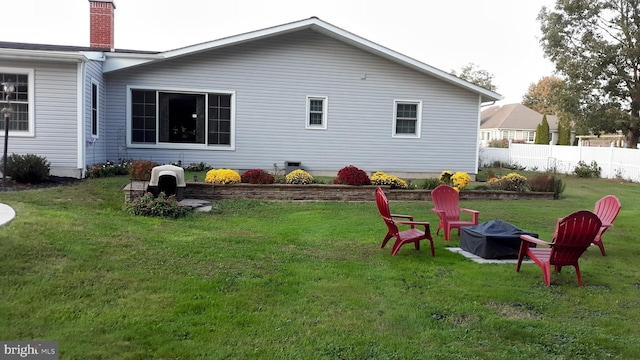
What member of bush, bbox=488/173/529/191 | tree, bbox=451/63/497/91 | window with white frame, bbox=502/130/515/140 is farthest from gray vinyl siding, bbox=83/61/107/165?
tree, bbox=451/63/497/91

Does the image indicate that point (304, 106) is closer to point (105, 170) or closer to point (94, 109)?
point (94, 109)

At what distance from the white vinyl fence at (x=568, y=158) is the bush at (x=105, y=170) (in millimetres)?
14933

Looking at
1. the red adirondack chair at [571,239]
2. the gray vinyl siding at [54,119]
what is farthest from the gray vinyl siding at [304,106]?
the red adirondack chair at [571,239]

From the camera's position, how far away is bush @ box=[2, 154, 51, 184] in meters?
10.3

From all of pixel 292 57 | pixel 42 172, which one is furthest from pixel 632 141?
pixel 42 172

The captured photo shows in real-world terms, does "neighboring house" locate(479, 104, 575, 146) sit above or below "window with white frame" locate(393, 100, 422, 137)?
above

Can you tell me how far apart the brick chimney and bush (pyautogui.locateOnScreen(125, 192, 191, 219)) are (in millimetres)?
9627

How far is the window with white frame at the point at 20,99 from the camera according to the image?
1152cm

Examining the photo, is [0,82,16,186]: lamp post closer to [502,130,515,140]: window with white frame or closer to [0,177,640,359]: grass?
[0,177,640,359]: grass

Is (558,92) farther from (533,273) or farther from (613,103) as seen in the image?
(533,273)

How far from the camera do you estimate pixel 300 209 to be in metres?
10.1

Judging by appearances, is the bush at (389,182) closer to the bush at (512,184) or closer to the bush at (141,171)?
the bush at (512,184)

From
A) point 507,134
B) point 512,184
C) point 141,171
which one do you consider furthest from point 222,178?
point 507,134

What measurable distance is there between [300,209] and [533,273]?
203 inches
